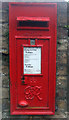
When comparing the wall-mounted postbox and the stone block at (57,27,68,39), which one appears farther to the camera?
the stone block at (57,27,68,39)

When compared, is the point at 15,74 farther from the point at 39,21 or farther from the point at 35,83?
the point at 39,21

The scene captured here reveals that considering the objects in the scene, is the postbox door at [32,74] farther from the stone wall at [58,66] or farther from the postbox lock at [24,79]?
the stone wall at [58,66]

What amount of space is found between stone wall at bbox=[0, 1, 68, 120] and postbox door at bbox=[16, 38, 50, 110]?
207 millimetres

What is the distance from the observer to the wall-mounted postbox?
5.61 feet

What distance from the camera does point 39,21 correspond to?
1.66m

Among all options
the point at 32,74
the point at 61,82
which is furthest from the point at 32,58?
the point at 61,82

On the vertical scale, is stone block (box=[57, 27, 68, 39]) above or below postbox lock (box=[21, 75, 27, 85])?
above

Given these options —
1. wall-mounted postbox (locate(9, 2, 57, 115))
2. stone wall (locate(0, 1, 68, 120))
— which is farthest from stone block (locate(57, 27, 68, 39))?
wall-mounted postbox (locate(9, 2, 57, 115))

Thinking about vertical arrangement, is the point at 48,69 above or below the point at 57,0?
below

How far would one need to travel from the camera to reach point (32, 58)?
5.78 feet

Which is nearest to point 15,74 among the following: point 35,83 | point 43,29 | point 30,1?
point 35,83

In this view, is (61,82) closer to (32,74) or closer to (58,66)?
(58,66)

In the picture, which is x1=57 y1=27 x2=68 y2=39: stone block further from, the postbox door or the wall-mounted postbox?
the postbox door

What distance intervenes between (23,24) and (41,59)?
0.57 m
